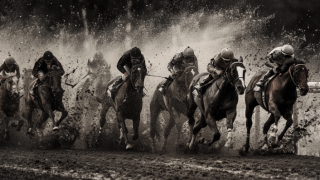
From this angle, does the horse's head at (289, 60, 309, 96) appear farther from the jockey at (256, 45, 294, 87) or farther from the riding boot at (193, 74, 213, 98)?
the riding boot at (193, 74, 213, 98)

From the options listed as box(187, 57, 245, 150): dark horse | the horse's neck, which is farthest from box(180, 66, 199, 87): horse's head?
the horse's neck

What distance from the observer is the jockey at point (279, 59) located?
844cm

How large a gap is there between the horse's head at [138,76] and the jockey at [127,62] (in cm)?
22

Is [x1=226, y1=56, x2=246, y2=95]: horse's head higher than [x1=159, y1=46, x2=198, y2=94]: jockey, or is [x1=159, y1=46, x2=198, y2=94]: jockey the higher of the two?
[x1=159, y1=46, x2=198, y2=94]: jockey

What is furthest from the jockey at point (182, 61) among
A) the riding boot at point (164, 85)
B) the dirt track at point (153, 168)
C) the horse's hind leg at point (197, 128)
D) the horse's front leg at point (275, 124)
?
the dirt track at point (153, 168)

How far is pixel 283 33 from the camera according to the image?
55.9 feet

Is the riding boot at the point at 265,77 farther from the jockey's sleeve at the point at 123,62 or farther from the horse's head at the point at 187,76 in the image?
the jockey's sleeve at the point at 123,62

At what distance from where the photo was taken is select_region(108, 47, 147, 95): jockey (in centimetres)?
1024

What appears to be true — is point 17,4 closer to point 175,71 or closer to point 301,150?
point 175,71

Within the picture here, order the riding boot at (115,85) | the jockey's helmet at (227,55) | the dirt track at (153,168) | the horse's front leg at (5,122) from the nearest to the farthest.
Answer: the dirt track at (153,168)
the jockey's helmet at (227,55)
the riding boot at (115,85)
the horse's front leg at (5,122)

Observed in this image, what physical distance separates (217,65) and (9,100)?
22.9ft

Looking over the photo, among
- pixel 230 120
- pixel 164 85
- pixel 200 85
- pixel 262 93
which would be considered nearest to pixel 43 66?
pixel 164 85

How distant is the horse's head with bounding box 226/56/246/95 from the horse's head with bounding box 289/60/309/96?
1.07 m

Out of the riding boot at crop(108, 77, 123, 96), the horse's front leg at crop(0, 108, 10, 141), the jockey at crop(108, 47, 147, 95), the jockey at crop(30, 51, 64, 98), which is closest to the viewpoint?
the jockey at crop(108, 47, 147, 95)
